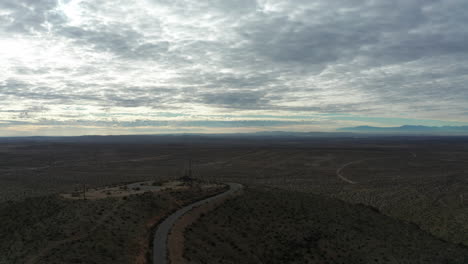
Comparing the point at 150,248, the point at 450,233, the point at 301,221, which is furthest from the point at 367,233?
the point at 150,248

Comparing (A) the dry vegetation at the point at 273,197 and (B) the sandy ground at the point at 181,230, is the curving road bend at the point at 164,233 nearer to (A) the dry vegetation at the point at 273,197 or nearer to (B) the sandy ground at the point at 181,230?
(B) the sandy ground at the point at 181,230

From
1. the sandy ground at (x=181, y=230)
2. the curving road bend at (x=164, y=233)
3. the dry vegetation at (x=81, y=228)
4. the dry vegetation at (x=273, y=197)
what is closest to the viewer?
the dry vegetation at (x=81, y=228)

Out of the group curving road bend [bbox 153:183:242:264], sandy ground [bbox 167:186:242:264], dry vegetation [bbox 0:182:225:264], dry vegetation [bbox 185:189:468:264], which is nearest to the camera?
dry vegetation [bbox 0:182:225:264]

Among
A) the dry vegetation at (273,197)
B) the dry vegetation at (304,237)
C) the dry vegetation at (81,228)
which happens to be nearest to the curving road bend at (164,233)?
the dry vegetation at (81,228)

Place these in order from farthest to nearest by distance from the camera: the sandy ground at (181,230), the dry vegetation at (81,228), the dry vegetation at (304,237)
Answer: the dry vegetation at (304,237), the sandy ground at (181,230), the dry vegetation at (81,228)

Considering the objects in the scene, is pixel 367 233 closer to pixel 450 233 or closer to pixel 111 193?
pixel 450 233

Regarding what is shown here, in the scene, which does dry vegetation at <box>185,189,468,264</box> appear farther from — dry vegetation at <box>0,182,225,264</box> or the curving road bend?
dry vegetation at <box>0,182,225,264</box>

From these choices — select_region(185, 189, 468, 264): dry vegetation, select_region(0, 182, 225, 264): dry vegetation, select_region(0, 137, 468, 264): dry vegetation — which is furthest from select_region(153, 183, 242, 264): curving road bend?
select_region(185, 189, 468, 264): dry vegetation

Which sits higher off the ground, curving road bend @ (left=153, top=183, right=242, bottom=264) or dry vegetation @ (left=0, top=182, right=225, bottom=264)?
dry vegetation @ (left=0, top=182, right=225, bottom=264)

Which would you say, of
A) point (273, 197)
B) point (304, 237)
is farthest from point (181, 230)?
point (273, 197)

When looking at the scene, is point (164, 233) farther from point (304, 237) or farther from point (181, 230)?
point (304, 237)

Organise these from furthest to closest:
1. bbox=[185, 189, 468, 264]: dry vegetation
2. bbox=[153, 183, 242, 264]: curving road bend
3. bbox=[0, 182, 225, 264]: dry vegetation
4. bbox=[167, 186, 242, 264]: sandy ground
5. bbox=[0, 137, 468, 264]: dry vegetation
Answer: bbox=[185, 189, 468, 264]: dry vegetation
bbox=[0, 137, 468, 264]: dry vegetation
bbox=[167, 186, 242, 264]: sandy ground
bbox=[153, 183, 242, 264]: curving road bend
bbox=[0, 182, 225, 264]: dry vegetation
